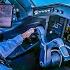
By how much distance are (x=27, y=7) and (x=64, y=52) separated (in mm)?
476

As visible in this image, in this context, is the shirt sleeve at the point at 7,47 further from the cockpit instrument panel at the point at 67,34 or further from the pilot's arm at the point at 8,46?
the cockpit instrument panel at the point at 67,34

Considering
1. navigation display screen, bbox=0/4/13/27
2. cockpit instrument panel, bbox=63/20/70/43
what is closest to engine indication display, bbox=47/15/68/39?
cockpit instrument panel, bbox=63/20/70/43

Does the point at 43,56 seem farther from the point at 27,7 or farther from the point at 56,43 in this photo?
the point at 27,7

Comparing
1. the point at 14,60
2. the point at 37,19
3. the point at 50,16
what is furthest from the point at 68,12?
the point at 14,60

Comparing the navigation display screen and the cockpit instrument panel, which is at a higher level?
the navigation display screen

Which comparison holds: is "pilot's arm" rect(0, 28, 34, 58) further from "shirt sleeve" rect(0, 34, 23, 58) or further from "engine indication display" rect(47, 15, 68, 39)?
"engine indication display" rect(47, 15, 68, 39)

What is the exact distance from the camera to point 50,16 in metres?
1.56

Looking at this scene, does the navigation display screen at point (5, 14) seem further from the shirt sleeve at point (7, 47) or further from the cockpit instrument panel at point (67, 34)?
the cockpit instrument panel at point (67, 34)

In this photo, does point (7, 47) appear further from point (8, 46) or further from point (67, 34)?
point (67, 34)

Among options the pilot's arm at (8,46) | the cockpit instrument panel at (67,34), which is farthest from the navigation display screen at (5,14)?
the cockpit instrument panel at (67,34)

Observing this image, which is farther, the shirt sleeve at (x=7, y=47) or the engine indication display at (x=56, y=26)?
the engine indication display at (x=56, y=26)

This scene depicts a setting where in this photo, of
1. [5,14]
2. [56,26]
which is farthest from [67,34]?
[5,14]

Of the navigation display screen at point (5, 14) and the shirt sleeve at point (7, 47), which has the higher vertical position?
the navigation display screen at point (5, 14)

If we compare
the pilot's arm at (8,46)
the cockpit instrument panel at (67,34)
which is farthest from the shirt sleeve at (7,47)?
the cockpit instrument panel at (67,34)
